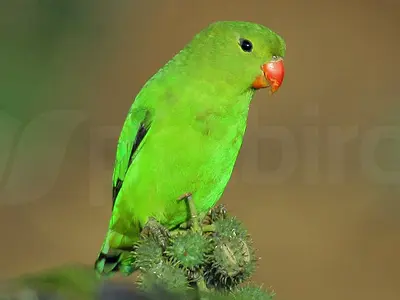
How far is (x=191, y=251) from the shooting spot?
241 centimetres

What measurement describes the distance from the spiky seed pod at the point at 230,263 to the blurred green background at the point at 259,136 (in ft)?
18.9

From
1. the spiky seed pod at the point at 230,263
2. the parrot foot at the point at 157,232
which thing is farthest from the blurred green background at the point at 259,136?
the spiky seed pod at the point at 230,263

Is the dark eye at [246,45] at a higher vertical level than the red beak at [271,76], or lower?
higher

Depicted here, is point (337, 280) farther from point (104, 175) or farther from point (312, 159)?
point (104, 175)

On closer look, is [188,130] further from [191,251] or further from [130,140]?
[191,251]

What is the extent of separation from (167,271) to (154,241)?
0.34m

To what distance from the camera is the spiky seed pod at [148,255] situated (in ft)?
8.02

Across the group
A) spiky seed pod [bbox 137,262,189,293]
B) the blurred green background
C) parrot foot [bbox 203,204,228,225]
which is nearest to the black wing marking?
parrot foot [bbox 203,204,228,225]

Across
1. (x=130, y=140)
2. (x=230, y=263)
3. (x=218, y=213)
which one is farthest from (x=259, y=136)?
(x=230, y=263)

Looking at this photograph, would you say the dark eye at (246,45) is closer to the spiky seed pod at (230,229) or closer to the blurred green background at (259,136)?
the spiky seed pod at (230,229)

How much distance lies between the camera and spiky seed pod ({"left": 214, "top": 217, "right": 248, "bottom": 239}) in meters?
2.42

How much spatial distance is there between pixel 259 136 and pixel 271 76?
6224 millimetres

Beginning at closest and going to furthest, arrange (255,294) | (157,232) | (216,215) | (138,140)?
(255,294)
(216,215)
(157,232)
(138,140)

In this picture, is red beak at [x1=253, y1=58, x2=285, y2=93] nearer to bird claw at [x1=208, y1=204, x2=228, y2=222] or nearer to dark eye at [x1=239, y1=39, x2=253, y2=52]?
dark eye at [x1=239, y1=39, x2=253, y2=52]
